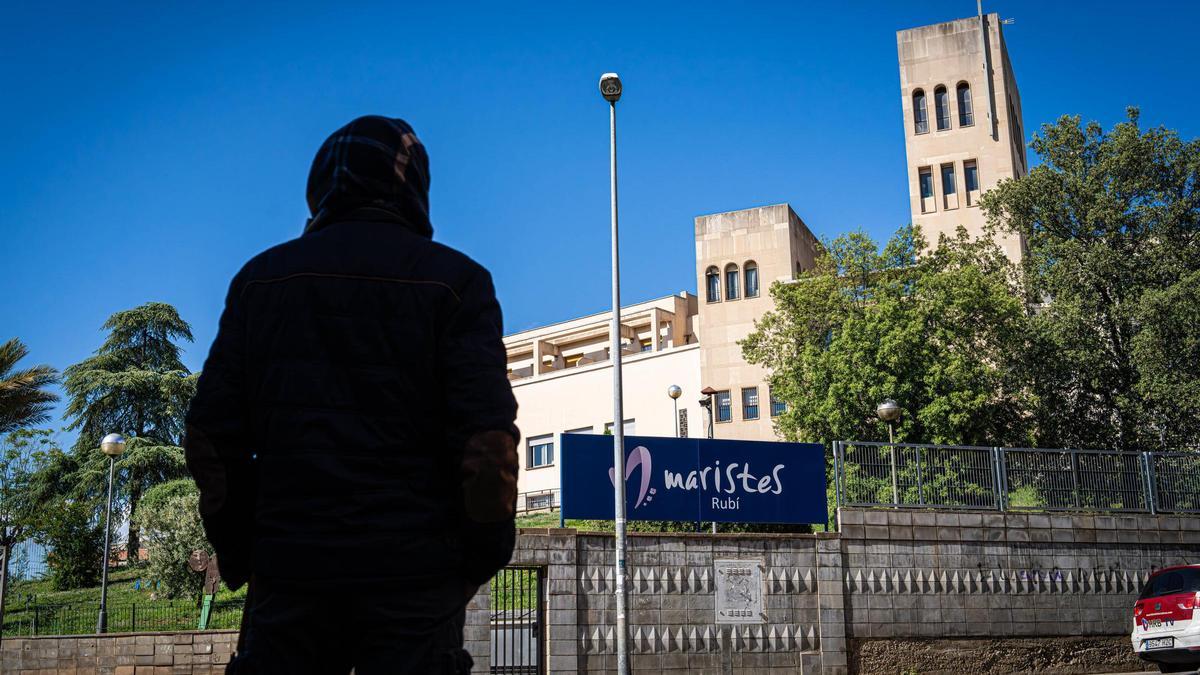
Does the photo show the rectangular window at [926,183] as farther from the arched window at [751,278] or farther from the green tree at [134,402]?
the green tree at [134,402]

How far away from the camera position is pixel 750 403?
5366 cm

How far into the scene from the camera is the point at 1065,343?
33000 mm

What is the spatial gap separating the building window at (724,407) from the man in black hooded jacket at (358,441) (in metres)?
51.5

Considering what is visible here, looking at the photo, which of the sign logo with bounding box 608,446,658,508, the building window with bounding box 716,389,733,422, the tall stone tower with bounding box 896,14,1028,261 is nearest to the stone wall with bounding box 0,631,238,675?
the sign logo with bounding box 608,446,658,508

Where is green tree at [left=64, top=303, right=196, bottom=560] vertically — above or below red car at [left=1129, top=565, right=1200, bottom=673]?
above

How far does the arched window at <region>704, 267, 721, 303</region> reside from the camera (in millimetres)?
55594

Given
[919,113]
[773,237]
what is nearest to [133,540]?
[773,237]

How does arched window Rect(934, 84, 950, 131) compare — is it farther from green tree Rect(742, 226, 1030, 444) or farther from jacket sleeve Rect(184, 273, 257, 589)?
jacket sleeve Rect(184, 273, 257, 589)

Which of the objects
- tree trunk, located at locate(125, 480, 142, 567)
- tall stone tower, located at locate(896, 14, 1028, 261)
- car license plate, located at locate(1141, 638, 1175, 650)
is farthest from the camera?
tall stone tower, located at locate(896, 14, 1028, 261)

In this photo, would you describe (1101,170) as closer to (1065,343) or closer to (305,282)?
(1065,343)

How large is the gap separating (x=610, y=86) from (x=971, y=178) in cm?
3712

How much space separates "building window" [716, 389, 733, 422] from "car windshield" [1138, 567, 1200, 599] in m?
36.5

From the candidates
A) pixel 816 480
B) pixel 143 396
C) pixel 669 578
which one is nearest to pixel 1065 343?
pixel 816 480

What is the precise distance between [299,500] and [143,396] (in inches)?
2082
